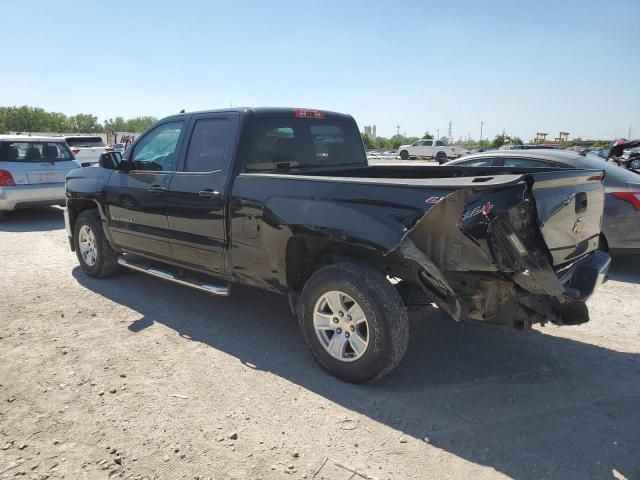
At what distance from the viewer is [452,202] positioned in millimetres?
2807

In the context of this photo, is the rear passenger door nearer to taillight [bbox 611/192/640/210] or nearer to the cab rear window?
taillight [bbox 611/192/640/210]

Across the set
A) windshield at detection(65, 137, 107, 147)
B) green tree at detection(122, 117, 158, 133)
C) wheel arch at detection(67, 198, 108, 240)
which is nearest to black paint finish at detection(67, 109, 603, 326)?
wheel arch at detection(67, 198, 108, 240)

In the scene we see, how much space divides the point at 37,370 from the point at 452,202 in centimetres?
326

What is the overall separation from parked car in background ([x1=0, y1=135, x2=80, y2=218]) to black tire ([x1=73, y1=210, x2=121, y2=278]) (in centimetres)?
471

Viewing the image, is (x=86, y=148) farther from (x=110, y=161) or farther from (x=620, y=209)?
(x=620, y=209)

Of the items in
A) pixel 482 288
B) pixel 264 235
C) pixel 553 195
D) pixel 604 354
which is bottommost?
pixel 604 354

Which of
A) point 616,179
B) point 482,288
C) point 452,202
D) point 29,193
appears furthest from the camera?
point 29,193

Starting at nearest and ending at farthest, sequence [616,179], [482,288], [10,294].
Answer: [482,288] → [10,294] → [616,179]

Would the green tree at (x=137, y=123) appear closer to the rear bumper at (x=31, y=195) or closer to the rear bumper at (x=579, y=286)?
the rear bumper at (x=31, y=195)

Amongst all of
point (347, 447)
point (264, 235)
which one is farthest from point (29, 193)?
point (347, 447)

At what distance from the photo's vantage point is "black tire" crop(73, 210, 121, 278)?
229 inches

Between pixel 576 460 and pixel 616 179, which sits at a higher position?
pixel 616 179

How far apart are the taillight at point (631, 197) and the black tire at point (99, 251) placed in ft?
Result: 20.1

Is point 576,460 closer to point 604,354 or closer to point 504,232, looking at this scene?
point 504,232
